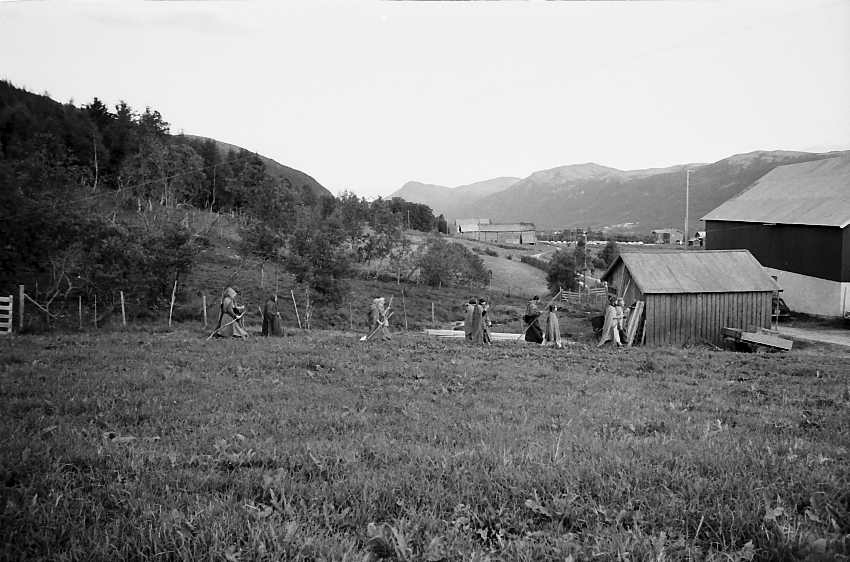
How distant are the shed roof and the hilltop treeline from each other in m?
19.3

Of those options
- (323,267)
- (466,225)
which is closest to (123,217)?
(323,267)

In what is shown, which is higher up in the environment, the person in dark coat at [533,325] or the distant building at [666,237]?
the distant building at [666,237]

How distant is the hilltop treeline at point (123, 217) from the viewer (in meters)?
27.2

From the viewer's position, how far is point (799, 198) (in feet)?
150

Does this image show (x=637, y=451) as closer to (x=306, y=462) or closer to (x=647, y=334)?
(x=306, y=462)

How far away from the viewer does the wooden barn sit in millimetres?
30875

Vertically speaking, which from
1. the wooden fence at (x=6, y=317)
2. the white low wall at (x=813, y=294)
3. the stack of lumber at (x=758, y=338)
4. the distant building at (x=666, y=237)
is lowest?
the stack of lumber at (x=758, y=338)

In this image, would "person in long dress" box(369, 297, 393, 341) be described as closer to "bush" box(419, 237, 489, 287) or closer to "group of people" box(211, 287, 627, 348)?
"group of people" box(211, 287, 627, 348)

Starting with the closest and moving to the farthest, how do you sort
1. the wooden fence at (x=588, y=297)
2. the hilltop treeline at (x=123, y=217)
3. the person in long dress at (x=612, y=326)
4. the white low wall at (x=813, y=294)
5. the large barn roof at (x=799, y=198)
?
the person in long dress at (x=612, y=326) → the hilltop treeline at (x=123, y=217) → the white low wall at (x=813, y=294) → the large barn roof at (x=799, y=198) → the wooden fence at (x=588, y=297)

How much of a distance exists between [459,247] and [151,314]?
4932cm

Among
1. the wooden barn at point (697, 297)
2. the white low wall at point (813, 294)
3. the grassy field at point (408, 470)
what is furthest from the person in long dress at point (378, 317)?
the white low wall at point (813, 294)

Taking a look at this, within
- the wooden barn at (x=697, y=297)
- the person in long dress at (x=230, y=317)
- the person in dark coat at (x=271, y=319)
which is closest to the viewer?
the person in long dress at (x=230, y=317)

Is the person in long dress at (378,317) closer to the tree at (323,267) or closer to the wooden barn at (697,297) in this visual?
the tree at (323,267)

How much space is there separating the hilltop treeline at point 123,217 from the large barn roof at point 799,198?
1358 inches
